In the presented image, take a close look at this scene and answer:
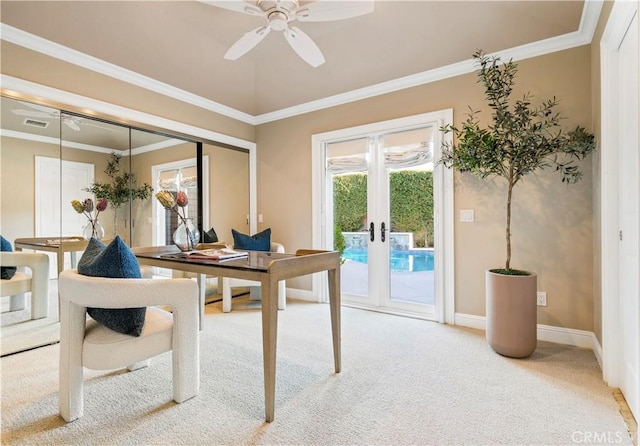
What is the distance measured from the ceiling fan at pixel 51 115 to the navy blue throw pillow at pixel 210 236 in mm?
1573

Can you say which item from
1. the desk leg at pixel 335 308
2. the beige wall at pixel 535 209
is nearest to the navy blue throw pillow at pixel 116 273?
the desk leg at pixel 335 308

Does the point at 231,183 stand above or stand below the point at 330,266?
above

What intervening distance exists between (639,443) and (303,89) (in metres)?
3.97

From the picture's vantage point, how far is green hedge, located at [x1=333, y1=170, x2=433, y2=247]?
136 inches

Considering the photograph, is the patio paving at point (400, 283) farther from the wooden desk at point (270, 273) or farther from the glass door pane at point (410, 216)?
the wooden desk at point (270, 273)

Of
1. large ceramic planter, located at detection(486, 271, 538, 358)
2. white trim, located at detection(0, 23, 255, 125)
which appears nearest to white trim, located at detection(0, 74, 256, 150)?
white trim, located at detection(0, 23, 255, 125)

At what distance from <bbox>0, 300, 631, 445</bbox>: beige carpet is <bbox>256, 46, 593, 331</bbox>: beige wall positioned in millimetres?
512

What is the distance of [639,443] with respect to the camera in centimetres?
145

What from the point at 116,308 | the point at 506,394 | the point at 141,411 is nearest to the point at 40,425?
the point at 141,411

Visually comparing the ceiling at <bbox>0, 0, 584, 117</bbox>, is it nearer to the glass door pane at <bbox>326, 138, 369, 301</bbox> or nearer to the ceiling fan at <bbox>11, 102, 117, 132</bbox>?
the ceiling fan at <bbox>11, 102, 117, 132</bbox>

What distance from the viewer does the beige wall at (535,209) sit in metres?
2.64

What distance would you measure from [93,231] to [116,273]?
190 cm

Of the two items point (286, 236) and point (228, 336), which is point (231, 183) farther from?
point (228, 336)

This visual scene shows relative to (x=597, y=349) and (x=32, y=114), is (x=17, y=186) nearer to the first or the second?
(x=32, y=114)
